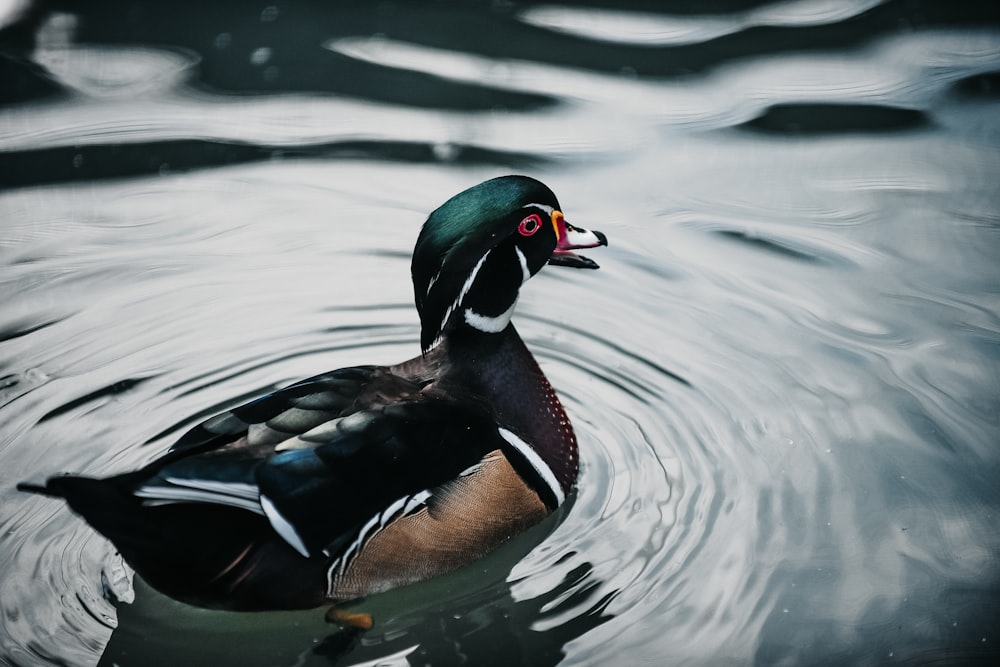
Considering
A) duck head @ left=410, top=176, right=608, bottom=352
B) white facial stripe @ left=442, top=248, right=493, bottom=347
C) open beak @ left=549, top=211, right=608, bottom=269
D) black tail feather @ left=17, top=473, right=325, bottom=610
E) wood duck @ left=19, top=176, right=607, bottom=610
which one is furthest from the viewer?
open beak @ left=549, top=211, right=608, bottom=269

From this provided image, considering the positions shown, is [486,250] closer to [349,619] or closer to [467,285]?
[467,285]

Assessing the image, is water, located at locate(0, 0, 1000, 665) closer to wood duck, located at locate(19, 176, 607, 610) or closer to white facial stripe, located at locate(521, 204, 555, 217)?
wood duck, located at locate(19, 176, 607, 610)

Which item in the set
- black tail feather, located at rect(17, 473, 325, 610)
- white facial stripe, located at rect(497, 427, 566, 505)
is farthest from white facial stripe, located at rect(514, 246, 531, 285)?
black tail feather, located at rect(17, 473, 325, 610)

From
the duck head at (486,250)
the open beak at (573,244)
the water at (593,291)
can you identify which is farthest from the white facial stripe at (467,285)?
the water at (593,291)

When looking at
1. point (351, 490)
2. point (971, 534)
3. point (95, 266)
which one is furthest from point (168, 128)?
point (971, 534)

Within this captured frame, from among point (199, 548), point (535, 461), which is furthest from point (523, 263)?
point (199, 548)

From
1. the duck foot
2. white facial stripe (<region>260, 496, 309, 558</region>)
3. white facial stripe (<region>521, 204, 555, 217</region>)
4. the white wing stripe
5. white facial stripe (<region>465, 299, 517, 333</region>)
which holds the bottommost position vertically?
the duck foot

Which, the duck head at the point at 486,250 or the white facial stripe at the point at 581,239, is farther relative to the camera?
the white facial stripe at the point at 581,239

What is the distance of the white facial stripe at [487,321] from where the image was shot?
420cm

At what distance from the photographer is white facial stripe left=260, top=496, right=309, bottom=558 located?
3457mm

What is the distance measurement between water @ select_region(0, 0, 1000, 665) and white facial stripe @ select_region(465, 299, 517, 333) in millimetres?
618

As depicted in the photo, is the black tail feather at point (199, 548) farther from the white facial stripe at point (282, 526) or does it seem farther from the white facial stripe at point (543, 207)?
the white facial stripe at point (543, 207)

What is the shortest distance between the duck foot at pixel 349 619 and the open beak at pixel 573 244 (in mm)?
1383

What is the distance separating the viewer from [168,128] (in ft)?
21.5
